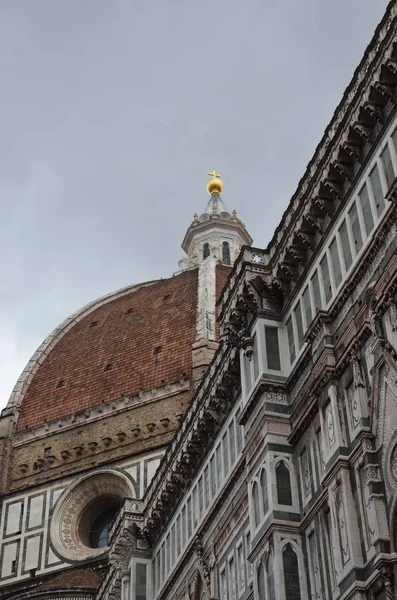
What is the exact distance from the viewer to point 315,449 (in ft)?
71.7

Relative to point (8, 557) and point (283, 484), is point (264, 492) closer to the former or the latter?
point (283, 484)

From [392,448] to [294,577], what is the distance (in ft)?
12.3

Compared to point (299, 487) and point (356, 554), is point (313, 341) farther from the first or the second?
point (356, 554)

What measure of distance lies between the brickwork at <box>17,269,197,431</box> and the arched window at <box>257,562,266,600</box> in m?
40.6

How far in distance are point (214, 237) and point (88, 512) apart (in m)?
36.3

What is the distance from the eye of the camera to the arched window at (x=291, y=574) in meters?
20.8

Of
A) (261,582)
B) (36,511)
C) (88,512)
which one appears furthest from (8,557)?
(261,582)

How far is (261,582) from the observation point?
71.7 ft

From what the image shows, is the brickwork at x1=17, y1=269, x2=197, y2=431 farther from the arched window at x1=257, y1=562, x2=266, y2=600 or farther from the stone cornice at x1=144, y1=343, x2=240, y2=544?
the arched window at x1=257, y1=562, x2=266, y2=600

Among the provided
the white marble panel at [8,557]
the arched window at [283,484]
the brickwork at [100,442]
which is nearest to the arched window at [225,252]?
the brickwork at [100,442]

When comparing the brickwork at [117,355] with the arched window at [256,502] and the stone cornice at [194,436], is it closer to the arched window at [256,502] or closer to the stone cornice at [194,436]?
the stone cornice at [194,436]

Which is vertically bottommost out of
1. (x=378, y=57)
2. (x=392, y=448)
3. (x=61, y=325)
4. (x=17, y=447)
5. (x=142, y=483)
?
(x=392, y=448)

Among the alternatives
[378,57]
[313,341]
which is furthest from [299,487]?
[378,57]

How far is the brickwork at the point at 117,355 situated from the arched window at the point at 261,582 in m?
40.6
